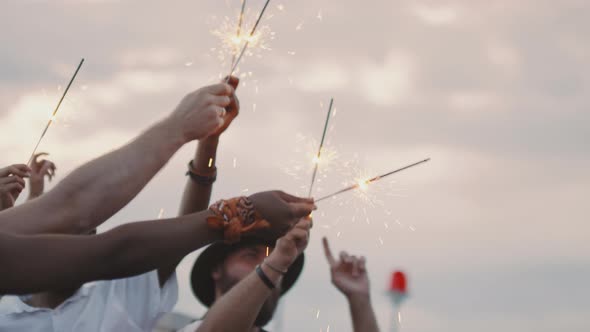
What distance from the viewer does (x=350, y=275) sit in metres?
4.60

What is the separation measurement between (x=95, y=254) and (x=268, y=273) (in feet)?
3.91

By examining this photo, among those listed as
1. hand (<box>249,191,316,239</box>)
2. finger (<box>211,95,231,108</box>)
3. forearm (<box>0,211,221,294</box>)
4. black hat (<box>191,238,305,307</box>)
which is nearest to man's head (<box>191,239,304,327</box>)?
black hat (<box>191,238,305,307</box>)

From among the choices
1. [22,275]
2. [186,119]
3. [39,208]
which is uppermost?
[186,119]

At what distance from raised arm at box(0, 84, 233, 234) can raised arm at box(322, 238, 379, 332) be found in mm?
1279

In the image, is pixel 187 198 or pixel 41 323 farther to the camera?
pixel 187 198

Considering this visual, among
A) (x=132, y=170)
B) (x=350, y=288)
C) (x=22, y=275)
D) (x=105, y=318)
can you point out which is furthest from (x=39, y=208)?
(x=350, y=288)

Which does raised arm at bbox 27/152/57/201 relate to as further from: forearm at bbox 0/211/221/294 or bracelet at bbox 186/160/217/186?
forearm at bbox 0/211/221/294

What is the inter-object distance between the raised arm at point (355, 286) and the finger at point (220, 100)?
1.13m

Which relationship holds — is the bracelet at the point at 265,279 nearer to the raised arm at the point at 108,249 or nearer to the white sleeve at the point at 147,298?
the white sleeve at the point at 147,298

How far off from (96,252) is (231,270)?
5.45 ft

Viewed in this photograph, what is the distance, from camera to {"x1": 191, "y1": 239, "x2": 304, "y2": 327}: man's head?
15.2 feet

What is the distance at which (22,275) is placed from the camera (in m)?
2.88

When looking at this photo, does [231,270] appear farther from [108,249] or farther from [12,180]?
[108,249]

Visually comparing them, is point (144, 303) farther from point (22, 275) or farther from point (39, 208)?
point (22, 275)
